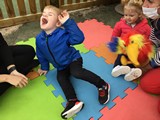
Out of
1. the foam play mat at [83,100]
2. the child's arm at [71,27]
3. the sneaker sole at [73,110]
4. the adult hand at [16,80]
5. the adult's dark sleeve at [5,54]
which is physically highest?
the child's arm at [71,27]

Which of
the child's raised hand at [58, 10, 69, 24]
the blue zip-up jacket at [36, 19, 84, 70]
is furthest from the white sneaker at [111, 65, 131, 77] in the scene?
the child's raised hand at [58, 10, 69, 24]

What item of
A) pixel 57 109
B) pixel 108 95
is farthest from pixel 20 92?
pixel 108 95

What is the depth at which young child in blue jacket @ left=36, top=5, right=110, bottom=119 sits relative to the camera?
1071 millimetres

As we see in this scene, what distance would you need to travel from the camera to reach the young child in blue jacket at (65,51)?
1071mm

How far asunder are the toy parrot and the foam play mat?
0.59ft

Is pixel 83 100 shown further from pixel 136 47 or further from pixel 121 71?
pixel 136 47

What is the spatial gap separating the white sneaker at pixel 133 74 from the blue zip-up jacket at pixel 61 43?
1.18 ft

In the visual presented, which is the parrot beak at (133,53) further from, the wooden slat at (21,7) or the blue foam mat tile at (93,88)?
the wooden slat at (21,7)

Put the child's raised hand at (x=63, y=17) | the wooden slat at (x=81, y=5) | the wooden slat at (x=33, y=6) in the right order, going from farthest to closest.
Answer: the wooden slat at (x=81, y=5) < the wooden slat at (x=33, y=6) < the child's raised hand at (x=63, y=17)

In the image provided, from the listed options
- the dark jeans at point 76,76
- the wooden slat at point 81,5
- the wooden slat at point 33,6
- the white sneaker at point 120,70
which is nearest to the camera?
the dark jeans at point 76,76

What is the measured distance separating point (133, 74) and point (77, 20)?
1008mm

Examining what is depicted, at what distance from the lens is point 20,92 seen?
1.25m

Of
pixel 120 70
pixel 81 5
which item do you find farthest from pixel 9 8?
pixel 120 70

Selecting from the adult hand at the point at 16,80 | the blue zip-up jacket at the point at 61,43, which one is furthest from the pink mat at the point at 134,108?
the adult hand at the point at 16,80
